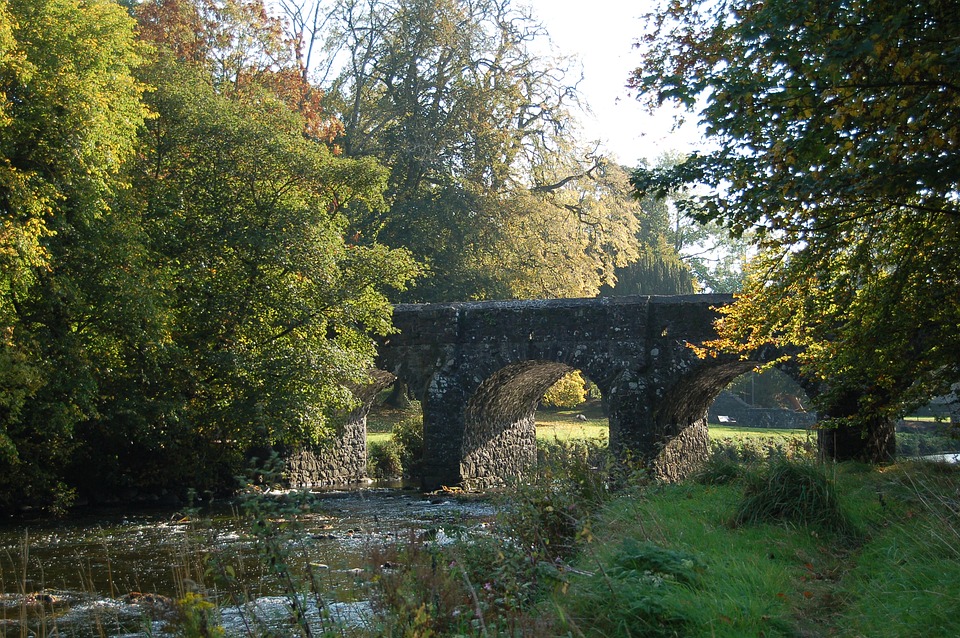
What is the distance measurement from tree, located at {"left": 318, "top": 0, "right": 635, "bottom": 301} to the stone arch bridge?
21.4ft

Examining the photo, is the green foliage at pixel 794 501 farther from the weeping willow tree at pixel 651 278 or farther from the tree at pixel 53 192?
the weeping willow tree at pixel 651 278

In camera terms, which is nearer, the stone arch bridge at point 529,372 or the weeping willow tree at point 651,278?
the stone arch bridge at point 529,372

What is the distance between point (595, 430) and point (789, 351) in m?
15.5

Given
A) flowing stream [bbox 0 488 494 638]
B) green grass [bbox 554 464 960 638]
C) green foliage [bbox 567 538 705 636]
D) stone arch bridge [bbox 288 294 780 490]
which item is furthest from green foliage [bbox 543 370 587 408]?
green foliage [bbox 567 538 705 636]

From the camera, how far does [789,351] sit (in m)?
16.8

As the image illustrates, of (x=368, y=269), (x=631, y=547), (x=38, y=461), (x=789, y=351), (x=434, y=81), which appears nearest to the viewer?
(x=631, y=547)

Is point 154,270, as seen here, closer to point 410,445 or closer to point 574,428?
point 410,445

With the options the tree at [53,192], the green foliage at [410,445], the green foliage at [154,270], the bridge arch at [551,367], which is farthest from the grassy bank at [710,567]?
the green foliage at [410,445]

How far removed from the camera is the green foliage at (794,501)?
24.4ft

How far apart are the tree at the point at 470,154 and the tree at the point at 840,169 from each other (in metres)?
17.1

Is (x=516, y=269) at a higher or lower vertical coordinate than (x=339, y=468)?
higher

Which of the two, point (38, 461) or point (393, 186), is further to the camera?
point (393, 186)

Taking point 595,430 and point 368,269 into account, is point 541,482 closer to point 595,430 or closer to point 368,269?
point 368,269

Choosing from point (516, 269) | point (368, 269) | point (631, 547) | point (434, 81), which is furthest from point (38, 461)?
point (434, 81)
